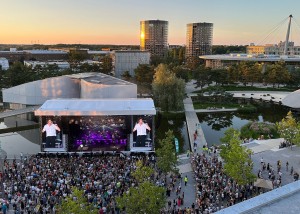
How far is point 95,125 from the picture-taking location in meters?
29.5

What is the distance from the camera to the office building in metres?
152

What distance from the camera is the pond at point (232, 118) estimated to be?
126 feet

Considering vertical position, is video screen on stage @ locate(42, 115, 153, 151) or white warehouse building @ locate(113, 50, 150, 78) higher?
white warehouse building @ locate(113, 50, 150, 78)

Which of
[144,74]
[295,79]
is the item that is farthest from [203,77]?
[295,79]

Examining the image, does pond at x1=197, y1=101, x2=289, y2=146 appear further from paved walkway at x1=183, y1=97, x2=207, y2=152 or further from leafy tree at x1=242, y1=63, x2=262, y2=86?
leafy tree at x1=242, y1=63, x2=262, y2=86

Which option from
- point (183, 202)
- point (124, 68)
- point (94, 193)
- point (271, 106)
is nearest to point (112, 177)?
point (94, 193)

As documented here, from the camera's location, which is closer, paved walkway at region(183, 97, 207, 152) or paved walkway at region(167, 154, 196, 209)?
paved walkway at region(167, 154, 196, 209)

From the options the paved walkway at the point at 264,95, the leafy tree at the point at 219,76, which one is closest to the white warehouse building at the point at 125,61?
the leafy tree at the point at 219,76

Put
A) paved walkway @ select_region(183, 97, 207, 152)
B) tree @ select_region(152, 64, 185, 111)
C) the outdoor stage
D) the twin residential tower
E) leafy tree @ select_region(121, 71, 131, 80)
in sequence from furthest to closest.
Result: the twin residential tower → leafy tree @ select_region(121, 71, 131, 80) → tree @ select_region(152, 64, 185, 111) → paved walkway @ select_region(183, 97, 207, 152) → the outdoor stage

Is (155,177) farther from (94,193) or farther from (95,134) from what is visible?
(95,134)

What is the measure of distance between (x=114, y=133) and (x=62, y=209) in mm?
16474

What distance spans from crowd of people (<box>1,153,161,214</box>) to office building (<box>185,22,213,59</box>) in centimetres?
13030

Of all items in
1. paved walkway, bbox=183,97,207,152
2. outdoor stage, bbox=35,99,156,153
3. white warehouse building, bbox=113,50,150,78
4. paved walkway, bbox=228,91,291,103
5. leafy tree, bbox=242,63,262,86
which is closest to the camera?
outdoor stage, bbox=35,99,156,153

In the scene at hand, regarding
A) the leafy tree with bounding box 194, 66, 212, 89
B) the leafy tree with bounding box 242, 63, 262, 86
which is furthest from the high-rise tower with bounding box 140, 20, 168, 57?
the leafy tree with bounding box 194, 66, 212, 89
